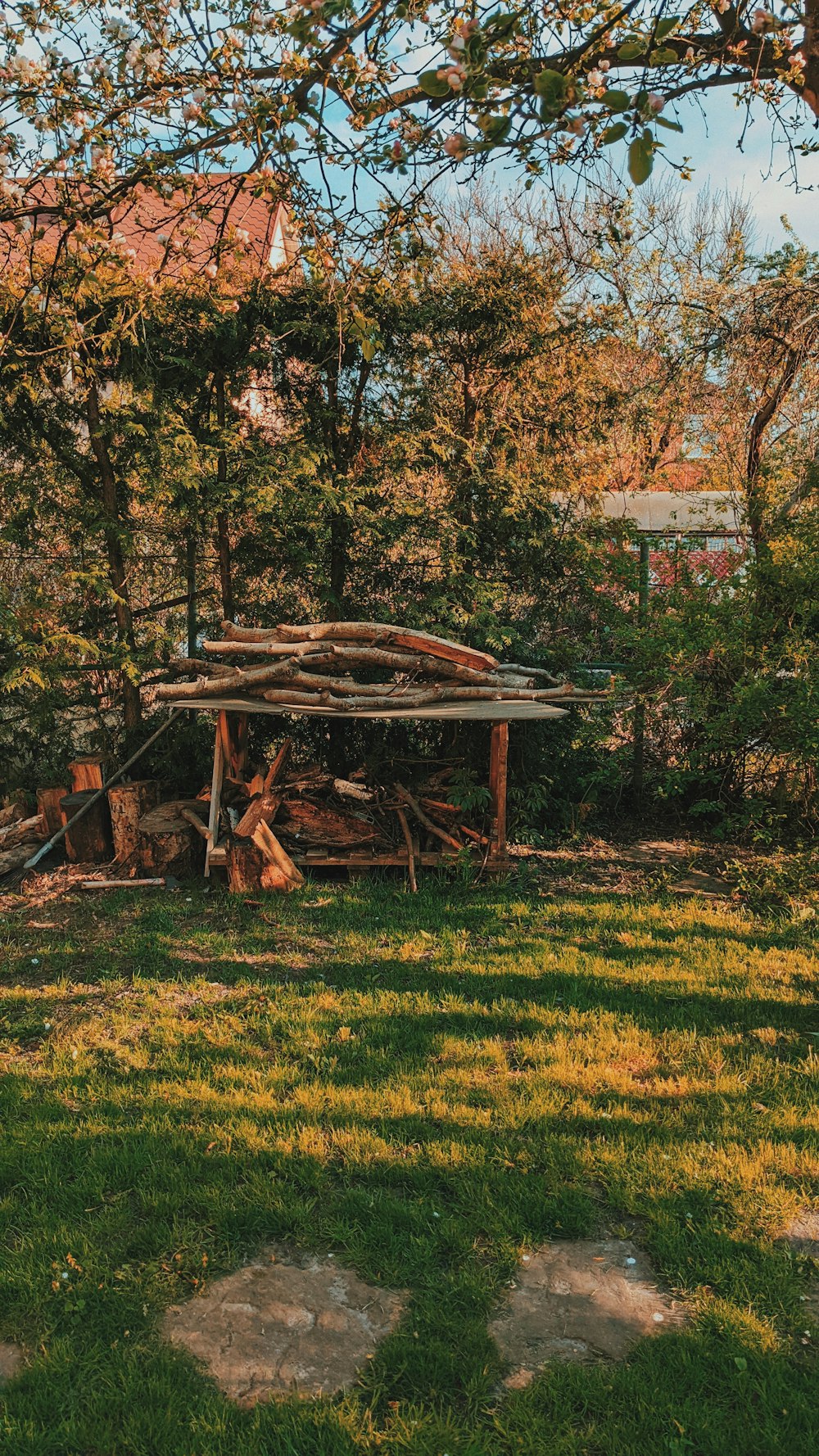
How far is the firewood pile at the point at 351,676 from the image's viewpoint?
6707 mm

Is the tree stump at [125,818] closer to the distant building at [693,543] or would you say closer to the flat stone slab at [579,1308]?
the distant building at [693,543]

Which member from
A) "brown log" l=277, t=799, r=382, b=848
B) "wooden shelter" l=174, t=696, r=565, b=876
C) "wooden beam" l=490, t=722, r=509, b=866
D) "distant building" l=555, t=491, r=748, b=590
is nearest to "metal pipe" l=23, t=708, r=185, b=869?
"wooden shelter" l=174, t=696, r=565, b=876

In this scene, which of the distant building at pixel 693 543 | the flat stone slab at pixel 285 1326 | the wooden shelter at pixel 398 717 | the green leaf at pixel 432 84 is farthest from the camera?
the distant building at pixel 693 543

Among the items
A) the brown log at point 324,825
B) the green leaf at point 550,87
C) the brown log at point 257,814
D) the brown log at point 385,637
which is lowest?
the brown log at point 324,825

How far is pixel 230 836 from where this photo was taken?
6871 millimetres

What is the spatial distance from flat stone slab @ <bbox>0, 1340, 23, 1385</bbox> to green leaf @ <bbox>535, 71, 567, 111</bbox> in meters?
3.56

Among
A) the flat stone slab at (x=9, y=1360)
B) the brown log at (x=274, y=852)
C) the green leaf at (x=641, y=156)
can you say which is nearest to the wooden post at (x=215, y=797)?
the brown log at (x=274, y=852)

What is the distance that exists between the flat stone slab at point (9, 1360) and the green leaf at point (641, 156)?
3381 mm

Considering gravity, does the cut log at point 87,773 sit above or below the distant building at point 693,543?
below

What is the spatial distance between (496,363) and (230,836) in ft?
15.3

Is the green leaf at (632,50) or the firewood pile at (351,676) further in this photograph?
the firewood pile at (351,676)

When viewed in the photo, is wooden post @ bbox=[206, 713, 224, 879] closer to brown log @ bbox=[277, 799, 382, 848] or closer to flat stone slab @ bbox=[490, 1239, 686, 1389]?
brown log @ bbox=[277, 799, 382, 848]

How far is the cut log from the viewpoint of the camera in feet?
24.9

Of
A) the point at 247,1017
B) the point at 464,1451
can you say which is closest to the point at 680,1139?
the point at 464,1451
